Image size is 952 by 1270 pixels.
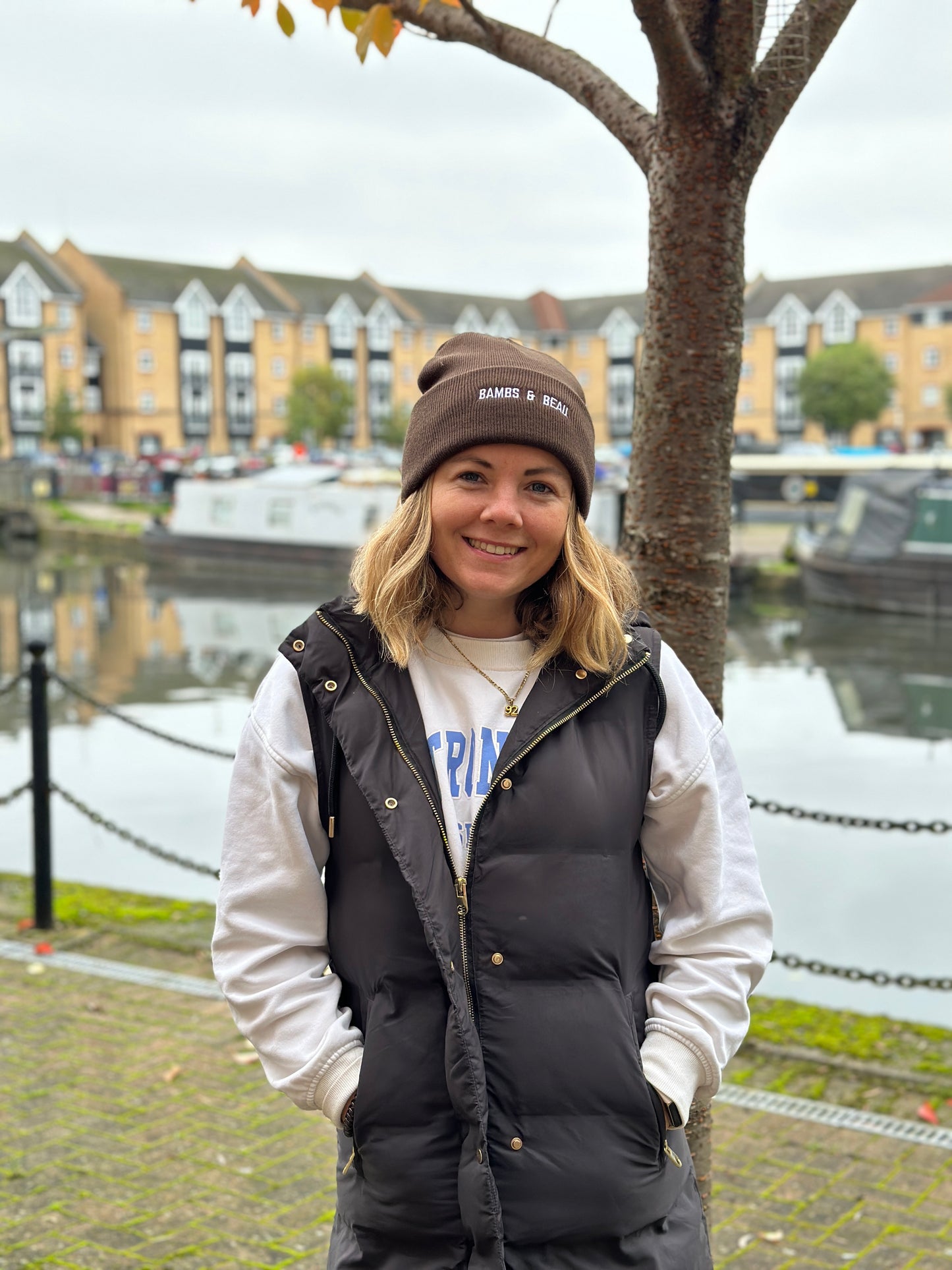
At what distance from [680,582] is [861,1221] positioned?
1.66m

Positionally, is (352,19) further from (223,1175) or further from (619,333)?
(619,333)

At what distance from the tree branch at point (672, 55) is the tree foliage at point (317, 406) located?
6610cm

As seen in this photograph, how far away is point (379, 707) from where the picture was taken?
1897mm

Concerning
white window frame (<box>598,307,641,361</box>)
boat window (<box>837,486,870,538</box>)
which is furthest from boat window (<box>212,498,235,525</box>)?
white window frame (<box>598,307,641,361</box>)

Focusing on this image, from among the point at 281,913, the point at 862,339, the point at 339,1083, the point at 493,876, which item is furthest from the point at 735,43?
the point at 862,339

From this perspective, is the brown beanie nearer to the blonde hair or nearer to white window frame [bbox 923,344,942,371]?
the blonde hair

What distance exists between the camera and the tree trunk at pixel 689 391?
2.84 metres

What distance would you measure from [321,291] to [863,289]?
31594 millimetres

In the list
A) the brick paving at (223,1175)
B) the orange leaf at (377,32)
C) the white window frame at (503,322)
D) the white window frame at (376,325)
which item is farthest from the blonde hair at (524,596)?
the white window frame at (503,322)

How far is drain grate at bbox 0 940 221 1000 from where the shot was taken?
196 inches

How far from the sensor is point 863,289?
3081 inches

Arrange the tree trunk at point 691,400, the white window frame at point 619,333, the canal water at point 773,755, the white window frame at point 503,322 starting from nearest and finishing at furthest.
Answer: the tree trunk at point 691,400, the canal water at point 773,755, the white window frame at point 503,322, the white window frame at point 619,333

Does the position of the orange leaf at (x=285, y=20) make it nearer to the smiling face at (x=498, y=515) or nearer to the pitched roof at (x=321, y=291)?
the smiling face at (x=498, y=515)

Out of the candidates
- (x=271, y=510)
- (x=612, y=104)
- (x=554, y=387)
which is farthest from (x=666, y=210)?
(x=271, y=510)
